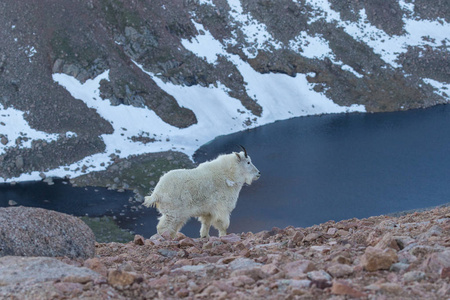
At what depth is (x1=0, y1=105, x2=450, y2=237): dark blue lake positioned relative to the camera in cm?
4872

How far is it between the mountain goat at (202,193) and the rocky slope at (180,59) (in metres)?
45.3

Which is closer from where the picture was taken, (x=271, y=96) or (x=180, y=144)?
(x=180, y=144)

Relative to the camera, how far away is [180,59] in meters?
84.1

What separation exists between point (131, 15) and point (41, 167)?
36.6m

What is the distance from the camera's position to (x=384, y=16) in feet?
362

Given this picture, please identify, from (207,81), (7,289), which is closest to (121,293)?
(7,289)

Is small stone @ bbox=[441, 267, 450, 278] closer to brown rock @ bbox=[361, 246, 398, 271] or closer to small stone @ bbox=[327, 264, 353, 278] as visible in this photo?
brown rock @ bbox=[361, 246, 398, 271]

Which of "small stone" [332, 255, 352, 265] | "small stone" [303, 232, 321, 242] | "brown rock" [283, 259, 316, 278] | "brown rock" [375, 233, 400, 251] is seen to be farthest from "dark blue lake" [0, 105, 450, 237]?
"brown rock" [283, 259, 316, 278]

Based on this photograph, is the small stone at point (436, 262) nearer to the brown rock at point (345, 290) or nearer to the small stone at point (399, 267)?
the small stone at point (399, 267)

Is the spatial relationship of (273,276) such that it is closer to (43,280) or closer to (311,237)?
(43,280)

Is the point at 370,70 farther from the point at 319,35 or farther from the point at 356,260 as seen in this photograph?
the point at 356,260

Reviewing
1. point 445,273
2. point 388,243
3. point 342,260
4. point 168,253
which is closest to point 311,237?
point 388,243

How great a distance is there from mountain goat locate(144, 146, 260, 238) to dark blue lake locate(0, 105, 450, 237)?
2892 centimetres

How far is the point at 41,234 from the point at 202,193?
7.80 meters
